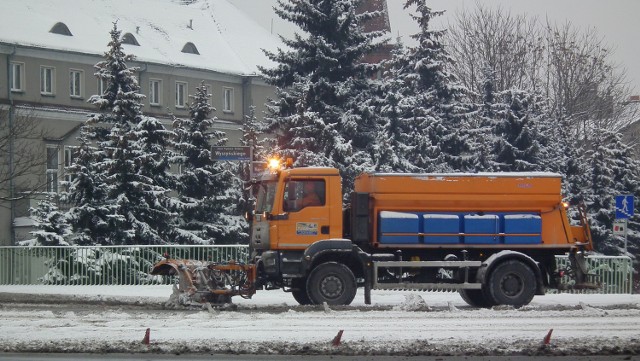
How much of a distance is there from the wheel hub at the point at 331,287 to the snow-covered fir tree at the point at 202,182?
16683 millimetres

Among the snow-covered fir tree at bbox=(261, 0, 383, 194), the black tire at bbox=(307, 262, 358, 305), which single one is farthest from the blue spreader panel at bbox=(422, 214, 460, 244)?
the snow-covered fir tree at bbox=(261, 0, 383, 194)

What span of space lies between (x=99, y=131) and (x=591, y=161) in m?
21.5

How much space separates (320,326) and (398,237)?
178 inches

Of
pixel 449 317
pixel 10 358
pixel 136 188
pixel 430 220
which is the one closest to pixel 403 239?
pixel 430 220

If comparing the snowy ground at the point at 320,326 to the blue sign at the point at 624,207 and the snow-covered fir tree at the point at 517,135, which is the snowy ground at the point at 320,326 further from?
the snow-covered fir tree at the point at 517,135

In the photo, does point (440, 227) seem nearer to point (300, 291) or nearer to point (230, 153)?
point (300, 291)

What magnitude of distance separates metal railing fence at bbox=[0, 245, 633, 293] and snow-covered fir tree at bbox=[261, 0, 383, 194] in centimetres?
Answer: 876

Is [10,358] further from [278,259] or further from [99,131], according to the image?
[99,131]

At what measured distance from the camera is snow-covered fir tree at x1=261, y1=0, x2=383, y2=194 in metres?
38.7

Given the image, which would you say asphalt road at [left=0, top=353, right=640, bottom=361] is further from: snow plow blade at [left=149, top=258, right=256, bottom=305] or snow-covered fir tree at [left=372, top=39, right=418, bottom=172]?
snow-covered fir tree at [left=372, top=39, right=418, bottom=172]

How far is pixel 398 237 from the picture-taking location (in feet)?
74.3

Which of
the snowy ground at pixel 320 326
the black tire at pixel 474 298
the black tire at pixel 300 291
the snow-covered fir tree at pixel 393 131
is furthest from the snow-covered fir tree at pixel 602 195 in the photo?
the black tire at pixel 300 291

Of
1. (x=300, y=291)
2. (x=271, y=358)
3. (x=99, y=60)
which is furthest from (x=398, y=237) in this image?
(x=99, y=60)

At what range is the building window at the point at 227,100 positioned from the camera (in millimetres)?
69625
